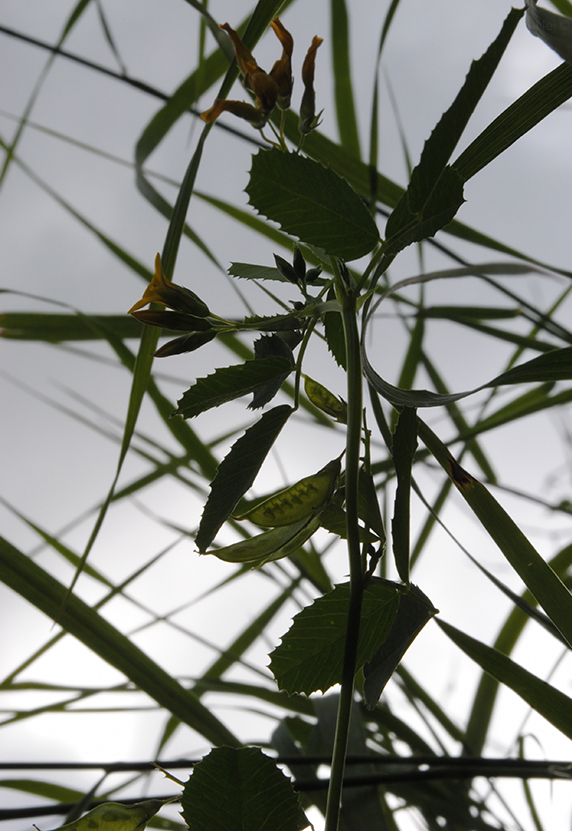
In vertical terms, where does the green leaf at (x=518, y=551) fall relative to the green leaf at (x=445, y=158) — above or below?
below

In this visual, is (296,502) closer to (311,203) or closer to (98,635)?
(311,203)

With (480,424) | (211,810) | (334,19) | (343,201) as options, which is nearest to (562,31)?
(343,201)

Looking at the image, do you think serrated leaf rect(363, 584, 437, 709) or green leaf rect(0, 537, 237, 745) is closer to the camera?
serrated leaf rect(363, 584, 437, 709)

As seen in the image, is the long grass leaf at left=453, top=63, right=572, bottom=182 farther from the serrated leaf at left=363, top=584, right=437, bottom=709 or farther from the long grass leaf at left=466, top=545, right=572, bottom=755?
the long grass leaf at left=466, top=545, right=572, bottom=755

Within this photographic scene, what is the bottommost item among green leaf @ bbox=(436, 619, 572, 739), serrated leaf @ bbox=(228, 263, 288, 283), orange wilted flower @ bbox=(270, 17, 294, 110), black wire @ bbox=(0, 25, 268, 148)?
green leaf @ bbox=(436, 619, 572, 739)

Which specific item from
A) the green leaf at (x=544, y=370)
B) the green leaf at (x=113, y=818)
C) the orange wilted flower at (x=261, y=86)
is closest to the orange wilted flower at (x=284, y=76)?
the orange wilted flower at (x=261, y=86)

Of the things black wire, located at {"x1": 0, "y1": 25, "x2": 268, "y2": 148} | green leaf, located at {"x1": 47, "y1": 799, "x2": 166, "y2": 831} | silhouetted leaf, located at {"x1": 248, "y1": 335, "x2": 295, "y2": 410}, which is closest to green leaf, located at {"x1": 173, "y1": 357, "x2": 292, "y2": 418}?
silhouetted leaf, located at {"x1": 248, "y1": 335, "x2": 295, "y2": 410}

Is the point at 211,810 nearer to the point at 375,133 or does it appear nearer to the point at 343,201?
the point at 343,201

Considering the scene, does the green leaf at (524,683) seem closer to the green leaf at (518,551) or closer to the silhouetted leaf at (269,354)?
the green leaf at (518,551)
